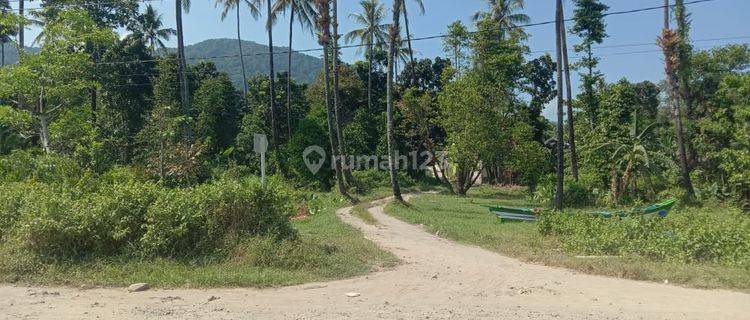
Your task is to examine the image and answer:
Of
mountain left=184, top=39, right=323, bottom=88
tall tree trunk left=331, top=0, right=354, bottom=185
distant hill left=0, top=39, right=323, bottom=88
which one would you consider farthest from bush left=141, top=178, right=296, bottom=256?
mountain left=184, top=39, right=323, bottom=88

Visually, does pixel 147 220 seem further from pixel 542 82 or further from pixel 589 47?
pixel 542 82

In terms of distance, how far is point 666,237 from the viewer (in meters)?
10.6

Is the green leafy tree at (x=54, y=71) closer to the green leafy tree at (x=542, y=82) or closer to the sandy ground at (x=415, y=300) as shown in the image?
the sandy ground at (x=415, y=300)

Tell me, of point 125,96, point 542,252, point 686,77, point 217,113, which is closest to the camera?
point 542,252

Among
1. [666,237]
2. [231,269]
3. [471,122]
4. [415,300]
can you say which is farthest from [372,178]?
[415,300]

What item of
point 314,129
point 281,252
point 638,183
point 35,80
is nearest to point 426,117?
point 314,129

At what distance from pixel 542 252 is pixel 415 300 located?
4840 millimetres

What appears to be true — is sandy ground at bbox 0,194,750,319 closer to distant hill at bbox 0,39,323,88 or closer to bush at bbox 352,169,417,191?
bush at bbox 352,169,417,191

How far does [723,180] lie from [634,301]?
2497cm

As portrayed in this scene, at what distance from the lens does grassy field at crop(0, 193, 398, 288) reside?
8.07 metres

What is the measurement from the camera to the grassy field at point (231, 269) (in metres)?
8.07

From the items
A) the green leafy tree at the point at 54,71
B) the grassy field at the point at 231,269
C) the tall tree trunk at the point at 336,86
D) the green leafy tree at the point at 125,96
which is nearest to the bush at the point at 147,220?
the grassy field at the point at 231,269

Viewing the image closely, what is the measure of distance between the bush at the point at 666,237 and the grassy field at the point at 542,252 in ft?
1.35

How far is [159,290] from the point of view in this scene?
7727 mm
